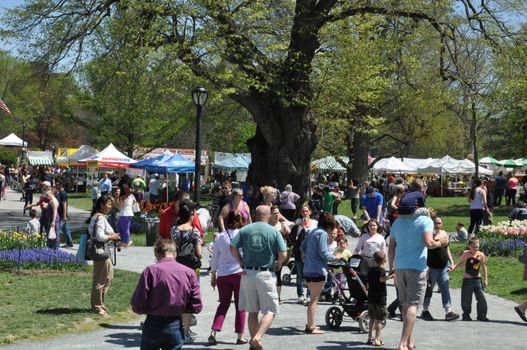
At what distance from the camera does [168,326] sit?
661 centimetres

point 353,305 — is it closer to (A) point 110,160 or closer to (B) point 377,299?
(B) point 377,299

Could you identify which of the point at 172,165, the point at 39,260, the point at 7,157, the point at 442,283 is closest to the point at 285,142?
the point at 172,165

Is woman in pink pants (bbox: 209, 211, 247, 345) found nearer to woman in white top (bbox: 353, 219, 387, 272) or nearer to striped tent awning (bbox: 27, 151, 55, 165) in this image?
woman in white top (bbox: 353, 219, 387, 272)

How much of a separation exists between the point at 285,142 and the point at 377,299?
643 inches

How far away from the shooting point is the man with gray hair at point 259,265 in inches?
348

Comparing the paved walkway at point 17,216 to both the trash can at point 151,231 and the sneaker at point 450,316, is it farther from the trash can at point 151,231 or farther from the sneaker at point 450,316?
the sneaker at point 450,316

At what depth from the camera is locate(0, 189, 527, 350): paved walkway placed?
9523 mm

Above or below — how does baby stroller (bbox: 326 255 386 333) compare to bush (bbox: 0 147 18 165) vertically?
below

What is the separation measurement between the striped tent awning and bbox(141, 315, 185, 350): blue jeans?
55.7m

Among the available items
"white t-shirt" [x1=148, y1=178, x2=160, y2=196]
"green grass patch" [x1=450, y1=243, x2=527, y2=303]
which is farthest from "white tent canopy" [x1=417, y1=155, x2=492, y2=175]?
"green grass patch" [x1=450, y1=243, x2=527, y2=303]

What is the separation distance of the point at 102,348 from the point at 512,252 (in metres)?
12.0

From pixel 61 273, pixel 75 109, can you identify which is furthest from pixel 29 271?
pixel 75 109

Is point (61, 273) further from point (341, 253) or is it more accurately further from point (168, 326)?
point (168, 326)

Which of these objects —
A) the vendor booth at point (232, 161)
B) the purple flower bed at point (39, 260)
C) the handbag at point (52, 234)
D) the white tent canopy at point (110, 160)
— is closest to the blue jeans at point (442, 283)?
the purple flower bed at point (39, 260)
